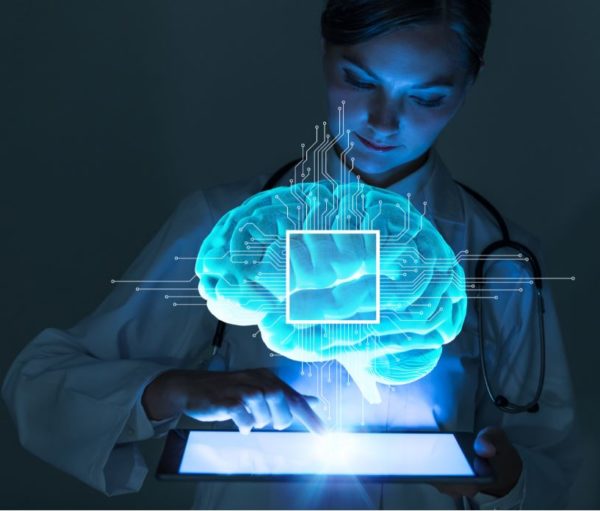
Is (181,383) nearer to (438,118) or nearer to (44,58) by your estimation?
(438,118)

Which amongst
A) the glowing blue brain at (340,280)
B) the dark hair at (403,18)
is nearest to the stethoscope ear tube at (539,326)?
the glowing blue brain at (340,280)

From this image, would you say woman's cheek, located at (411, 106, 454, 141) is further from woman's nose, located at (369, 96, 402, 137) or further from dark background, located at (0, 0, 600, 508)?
dark background, located at (0, 0, 600, 508)

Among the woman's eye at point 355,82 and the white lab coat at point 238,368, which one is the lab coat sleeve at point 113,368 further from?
the woman's eye at point 355,82

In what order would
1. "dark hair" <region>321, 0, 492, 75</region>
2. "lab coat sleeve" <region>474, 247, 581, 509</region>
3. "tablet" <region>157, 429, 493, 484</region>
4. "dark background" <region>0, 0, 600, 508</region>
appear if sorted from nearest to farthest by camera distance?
"tablet" <region>157, 429, 493, 484</region> → "dark hair" <region>321, 0, 492, 75</region> → "lab coat sleeve" <region>474, 247, 581, 509</region> → "dark background" <region>0, 0, 600, 508</region>

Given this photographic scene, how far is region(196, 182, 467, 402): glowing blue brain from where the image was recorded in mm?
1464

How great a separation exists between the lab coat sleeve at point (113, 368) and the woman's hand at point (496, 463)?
1.69 feet

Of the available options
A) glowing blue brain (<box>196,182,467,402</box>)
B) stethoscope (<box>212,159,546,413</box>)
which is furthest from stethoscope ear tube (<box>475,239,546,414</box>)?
glowing blue brain (<box>196,182,467,402</box>)

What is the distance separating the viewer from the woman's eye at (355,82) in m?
1.50

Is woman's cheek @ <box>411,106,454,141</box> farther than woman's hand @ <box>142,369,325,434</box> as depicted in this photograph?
Yes

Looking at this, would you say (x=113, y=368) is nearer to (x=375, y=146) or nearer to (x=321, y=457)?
(x=321, y=457)

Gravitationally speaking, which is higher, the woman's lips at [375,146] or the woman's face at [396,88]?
the woman's face at [396,88]

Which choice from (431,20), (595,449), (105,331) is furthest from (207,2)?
(595,449)

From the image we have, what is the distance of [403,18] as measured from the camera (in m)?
1.44

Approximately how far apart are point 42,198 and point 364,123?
815mm
